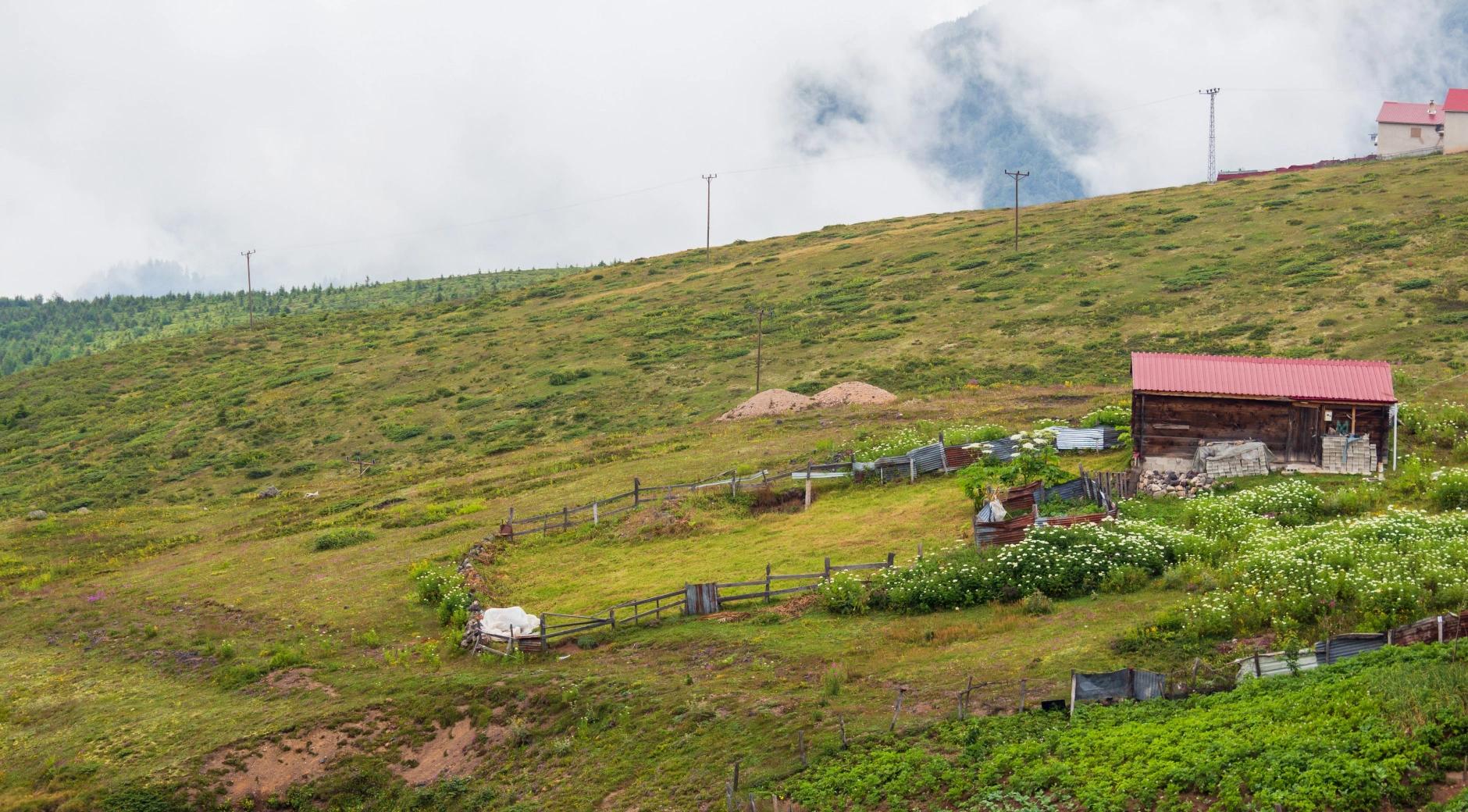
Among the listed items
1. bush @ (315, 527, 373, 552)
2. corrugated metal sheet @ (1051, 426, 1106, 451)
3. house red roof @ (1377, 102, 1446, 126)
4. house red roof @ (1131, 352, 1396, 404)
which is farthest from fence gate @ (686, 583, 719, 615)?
house red roof @ (1377, 102, 1446, 126)

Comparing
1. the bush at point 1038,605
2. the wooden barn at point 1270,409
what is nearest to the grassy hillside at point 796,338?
the wooden barn at point 1270,409

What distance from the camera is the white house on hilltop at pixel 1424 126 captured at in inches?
4343

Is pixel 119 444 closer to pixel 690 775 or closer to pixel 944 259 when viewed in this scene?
pixel 944 259

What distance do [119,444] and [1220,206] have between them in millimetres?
89224

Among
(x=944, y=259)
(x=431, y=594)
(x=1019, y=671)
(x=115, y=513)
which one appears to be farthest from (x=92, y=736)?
(x=944, y=259)

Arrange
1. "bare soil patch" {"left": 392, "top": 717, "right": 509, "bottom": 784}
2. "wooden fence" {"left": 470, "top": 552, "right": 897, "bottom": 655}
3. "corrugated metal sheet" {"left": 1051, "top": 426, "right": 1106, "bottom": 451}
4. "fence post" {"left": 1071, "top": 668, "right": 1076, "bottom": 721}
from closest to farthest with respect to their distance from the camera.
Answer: "fence post" {"left": 1071, "top": 668, "right": 1076, "bottom": 721}, "bare soil patch" {"left": 392, "top": 717, "right": 509, "bottom": 784}, "wooden fence" {"left": 470, "top": 552, "right": 897, "bottom": 655}, "corrugated metal sheet" {"left": 1051, "top": 426, "right": 1106, "bottom": 451}

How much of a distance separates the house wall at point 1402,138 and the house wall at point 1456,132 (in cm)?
373

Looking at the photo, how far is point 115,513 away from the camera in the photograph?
212ft

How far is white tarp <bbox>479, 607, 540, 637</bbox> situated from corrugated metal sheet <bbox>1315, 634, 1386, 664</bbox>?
19.2m

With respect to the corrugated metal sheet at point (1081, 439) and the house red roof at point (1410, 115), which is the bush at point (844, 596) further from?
the house red roof at point (1410, 115)

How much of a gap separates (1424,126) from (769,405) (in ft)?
281

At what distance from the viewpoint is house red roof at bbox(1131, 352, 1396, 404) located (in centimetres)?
3759

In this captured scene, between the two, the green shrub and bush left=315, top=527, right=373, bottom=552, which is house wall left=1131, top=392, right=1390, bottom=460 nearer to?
bush left=315, top=527, right=373, bottom=552

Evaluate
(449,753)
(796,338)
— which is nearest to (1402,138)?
(796,338)
